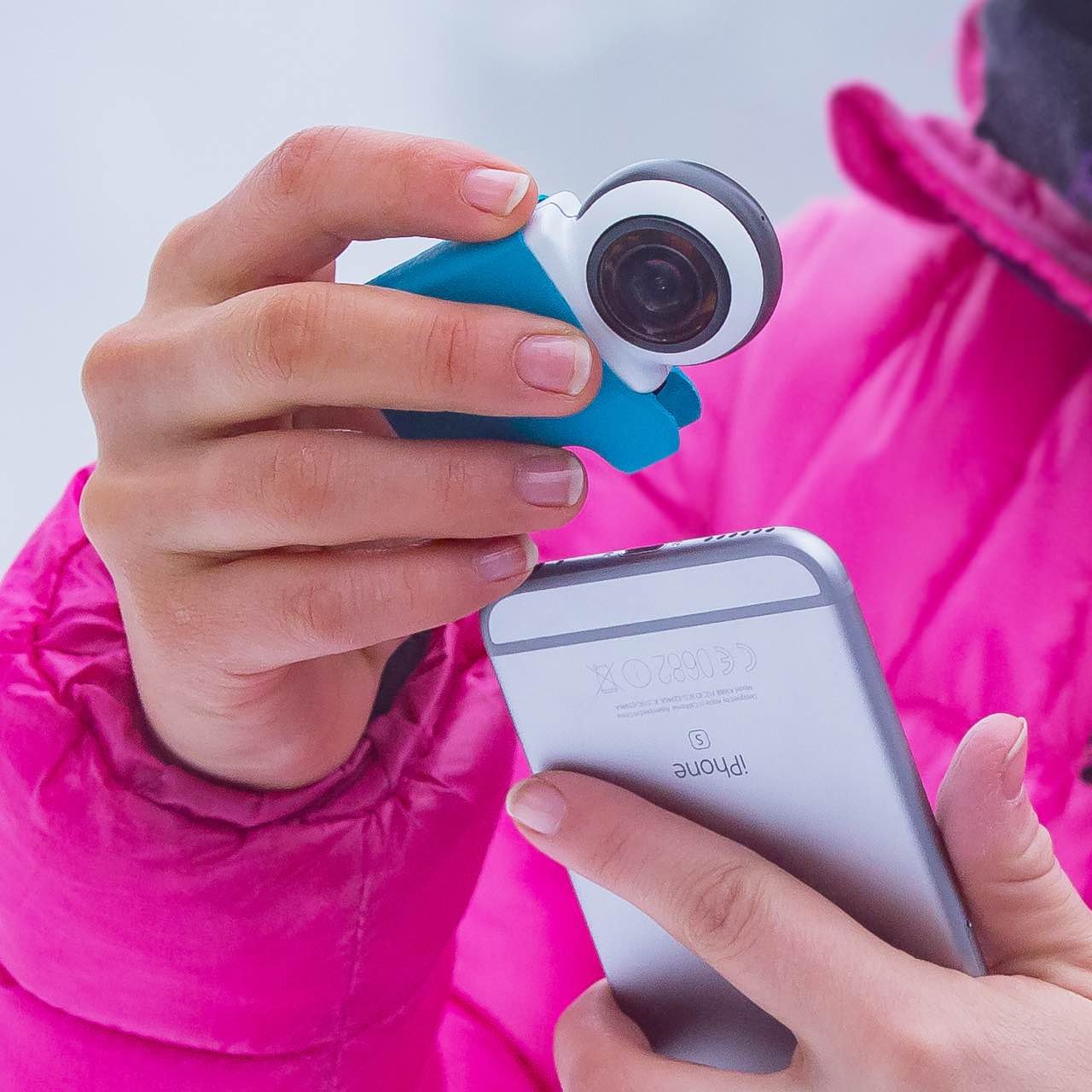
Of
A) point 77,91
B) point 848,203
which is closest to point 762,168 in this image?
point 848,203

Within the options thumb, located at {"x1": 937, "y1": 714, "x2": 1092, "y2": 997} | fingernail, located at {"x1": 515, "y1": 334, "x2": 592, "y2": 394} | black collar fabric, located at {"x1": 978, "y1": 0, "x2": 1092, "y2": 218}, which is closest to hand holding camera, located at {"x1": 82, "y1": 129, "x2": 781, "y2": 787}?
fingernail, located at {"x1": 515, "y1": 334, "x2": 592, "y2": 394}

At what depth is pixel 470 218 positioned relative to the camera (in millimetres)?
245

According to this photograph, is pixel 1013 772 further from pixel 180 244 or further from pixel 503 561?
pixel 180 244

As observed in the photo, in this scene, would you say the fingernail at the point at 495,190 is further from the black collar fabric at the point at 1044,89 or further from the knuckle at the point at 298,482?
the black collar fabric at the point at 1044,89

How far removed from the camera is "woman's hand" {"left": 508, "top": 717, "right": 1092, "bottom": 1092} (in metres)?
0.26

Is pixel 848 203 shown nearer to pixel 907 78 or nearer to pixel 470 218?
pixel 907 78

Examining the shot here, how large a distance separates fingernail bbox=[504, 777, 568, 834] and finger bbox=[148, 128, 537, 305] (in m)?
0.14

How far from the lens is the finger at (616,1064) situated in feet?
0.94

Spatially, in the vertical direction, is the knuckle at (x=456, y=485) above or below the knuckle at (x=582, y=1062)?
above

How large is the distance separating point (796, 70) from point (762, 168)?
73 millimetres

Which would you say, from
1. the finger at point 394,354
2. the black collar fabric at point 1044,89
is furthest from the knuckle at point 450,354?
the black collar fabric at point 1044,89

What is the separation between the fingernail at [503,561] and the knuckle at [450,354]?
0.16 feet

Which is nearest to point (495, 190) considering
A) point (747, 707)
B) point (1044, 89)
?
point (747, 707)

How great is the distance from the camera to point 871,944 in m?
0.27
